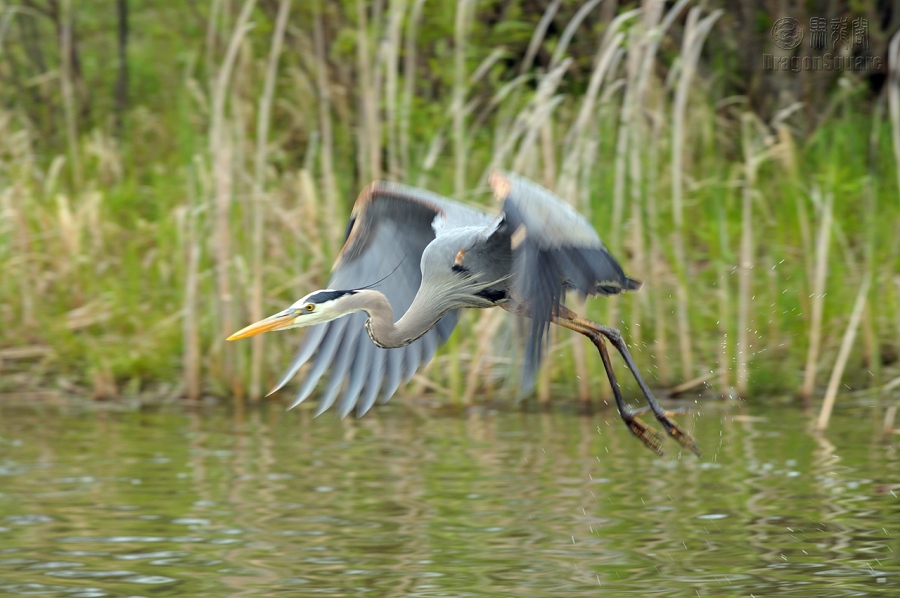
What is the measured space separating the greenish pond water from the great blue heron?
50cm

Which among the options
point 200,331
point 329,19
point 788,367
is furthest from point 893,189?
point 200,331

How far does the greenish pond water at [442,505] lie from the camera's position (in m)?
4.97

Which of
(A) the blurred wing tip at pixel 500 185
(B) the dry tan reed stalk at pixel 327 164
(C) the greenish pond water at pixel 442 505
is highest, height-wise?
(B) the dry tan reed stalk at pixel 327 164

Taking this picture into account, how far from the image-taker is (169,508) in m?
6.11

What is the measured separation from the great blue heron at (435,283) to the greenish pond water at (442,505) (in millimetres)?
501

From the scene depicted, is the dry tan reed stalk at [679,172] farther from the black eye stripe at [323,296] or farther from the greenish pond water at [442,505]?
the black eye stripe at [323,296]

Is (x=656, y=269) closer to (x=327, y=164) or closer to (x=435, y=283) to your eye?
(x=327, y=164)

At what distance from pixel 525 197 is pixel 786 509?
1874mm

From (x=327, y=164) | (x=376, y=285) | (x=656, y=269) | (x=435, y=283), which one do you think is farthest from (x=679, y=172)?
(x=435, y=283)

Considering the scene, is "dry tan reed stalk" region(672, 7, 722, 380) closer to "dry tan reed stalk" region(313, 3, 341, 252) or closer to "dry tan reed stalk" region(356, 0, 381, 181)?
"dry tan reed stalk" region(356, 0, 381, 181)

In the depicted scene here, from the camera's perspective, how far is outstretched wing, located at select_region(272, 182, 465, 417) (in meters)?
5.93

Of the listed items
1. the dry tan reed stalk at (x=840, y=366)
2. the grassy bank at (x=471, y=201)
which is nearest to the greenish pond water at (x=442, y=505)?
the dry tan reed stalk at (x=840, y=366)

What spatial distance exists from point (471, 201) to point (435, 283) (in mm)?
3145

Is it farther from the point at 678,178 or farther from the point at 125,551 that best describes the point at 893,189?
the point at 125,551
